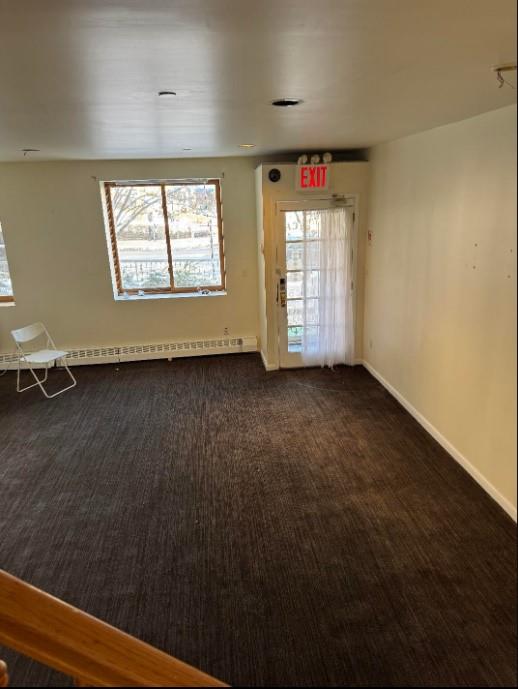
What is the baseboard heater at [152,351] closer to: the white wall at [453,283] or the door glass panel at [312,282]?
the door glass panel at [312,282]

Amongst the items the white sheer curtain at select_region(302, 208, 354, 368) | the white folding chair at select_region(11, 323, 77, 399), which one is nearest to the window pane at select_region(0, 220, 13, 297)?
the white folding chair at select_region(11, 323, 77, 399)

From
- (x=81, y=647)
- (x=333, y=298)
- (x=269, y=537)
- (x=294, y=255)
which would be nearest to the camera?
(x=81, y=647)

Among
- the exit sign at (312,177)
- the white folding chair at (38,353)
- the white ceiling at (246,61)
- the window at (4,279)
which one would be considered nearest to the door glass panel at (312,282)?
the exit sign at (312,177)

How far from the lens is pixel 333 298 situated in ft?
14.3

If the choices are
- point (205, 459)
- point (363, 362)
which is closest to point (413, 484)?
point (205, 459)

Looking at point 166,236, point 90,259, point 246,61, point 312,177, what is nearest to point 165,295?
point 166,236

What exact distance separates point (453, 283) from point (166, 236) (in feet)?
10.5

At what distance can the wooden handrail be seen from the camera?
779 millimetres

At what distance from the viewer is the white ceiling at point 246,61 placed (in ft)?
3.15

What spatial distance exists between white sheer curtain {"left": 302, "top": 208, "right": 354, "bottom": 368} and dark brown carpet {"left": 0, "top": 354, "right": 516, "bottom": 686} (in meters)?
0.71

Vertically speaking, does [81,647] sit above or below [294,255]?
below

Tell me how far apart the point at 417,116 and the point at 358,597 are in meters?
2.36

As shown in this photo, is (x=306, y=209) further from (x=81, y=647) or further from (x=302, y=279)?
(x=81, y=647)

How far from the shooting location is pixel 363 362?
458 centimetres
